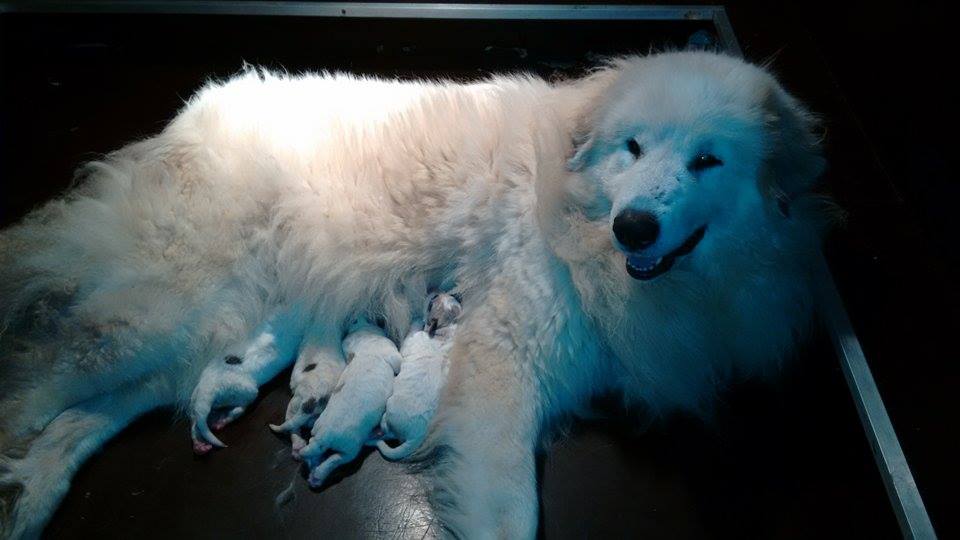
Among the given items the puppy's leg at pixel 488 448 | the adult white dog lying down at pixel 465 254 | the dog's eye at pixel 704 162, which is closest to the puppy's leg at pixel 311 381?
the adult white dog lying down at pixel 465 254

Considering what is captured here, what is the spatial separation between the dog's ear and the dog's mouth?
23cm

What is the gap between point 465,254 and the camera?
2199 mm

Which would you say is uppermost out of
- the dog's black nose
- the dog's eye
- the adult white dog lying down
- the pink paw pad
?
the dog's eye

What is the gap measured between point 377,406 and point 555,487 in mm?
675

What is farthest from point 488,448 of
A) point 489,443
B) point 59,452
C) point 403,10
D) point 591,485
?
point 403,10

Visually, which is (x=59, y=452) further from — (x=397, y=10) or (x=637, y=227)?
(x=397, y=10)

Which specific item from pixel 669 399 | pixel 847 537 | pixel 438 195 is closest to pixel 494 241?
pixel 438 195

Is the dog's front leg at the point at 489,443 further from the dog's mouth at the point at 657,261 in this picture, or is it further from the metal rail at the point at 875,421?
the metal rail at the point at 875,421

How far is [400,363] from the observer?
82.4 inches

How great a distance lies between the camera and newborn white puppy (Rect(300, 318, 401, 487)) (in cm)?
191

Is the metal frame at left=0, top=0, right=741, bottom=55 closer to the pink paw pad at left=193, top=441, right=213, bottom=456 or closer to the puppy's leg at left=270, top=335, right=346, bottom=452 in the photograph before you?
the puppy's leg at left=270, top=335, right=346, bottom=452

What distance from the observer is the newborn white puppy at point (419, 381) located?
197 centimetres

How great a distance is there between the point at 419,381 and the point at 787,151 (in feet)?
4.32

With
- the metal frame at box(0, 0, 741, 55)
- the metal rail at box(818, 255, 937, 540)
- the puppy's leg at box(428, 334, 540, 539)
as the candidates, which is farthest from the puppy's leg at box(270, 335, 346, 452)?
the metal frame at box(0, 0, 741, 55)
